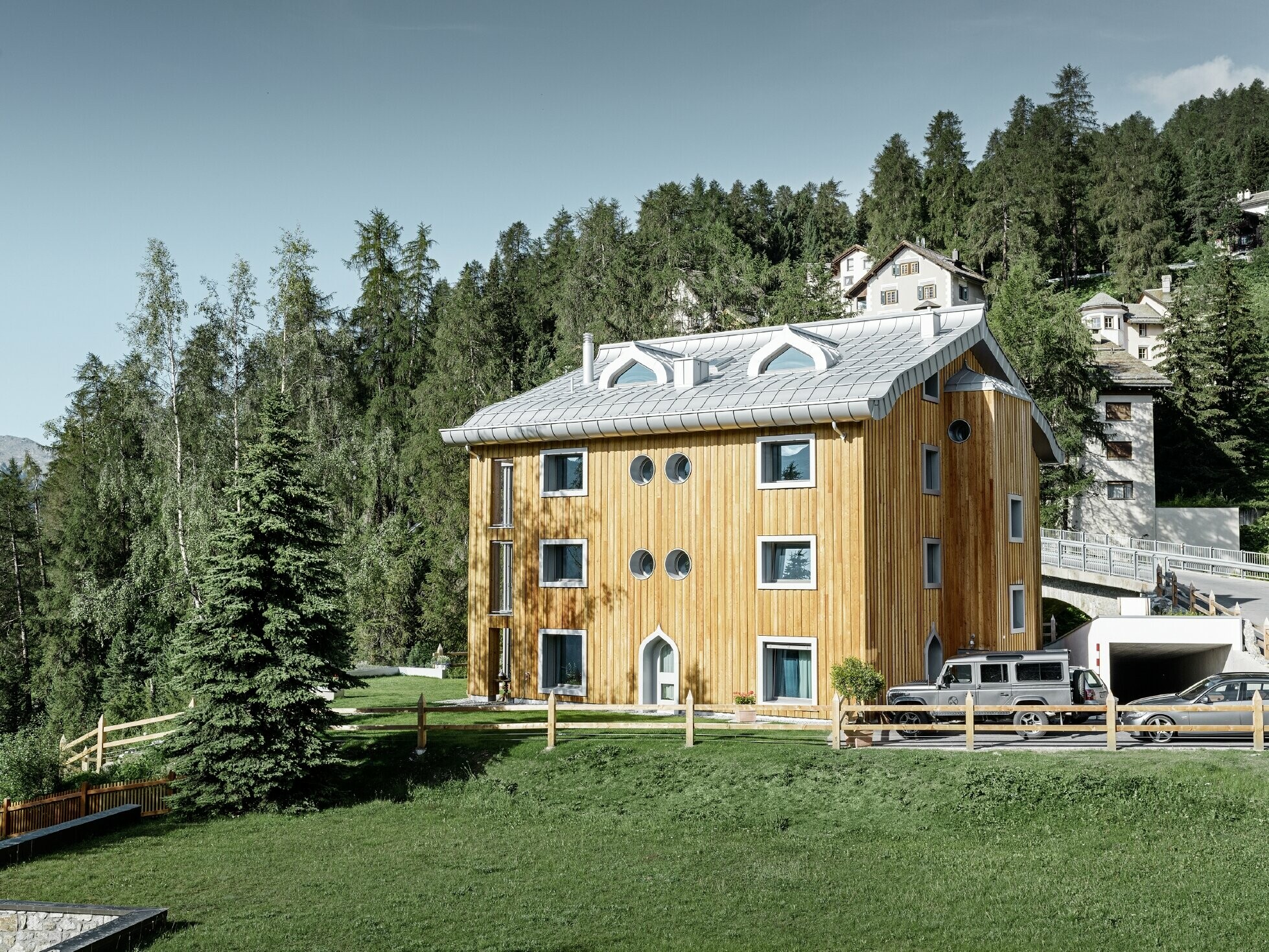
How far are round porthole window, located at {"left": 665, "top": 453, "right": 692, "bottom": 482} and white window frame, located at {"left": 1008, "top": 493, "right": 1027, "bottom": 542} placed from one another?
29.3 feet

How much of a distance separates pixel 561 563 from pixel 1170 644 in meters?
16.1

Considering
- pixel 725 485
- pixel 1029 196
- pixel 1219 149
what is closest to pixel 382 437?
pixel 725 485

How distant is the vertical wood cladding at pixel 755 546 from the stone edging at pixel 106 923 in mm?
15014

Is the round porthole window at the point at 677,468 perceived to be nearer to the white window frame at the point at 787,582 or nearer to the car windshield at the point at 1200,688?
the white window frame at the point at 787,582

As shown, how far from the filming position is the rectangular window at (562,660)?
28.7 metres

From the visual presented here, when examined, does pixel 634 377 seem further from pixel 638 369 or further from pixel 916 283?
pixel 916 283

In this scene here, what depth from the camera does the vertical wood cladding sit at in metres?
25.4

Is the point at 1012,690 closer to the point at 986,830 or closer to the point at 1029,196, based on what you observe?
→ the point at 986,830

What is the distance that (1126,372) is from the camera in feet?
185

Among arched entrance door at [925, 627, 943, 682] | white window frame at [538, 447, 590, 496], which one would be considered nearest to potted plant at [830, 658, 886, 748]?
arched entrance door at [925, 627, 943, 682]

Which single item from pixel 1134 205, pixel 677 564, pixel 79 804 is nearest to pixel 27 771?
pixel 79 804

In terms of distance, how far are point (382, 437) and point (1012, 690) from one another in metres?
31.4

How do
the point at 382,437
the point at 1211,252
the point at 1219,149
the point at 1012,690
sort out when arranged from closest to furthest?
the point at 1012,690
the point at 382,437
the point at 1211,252
the point at 1219,149

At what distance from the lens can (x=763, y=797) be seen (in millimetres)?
18781
